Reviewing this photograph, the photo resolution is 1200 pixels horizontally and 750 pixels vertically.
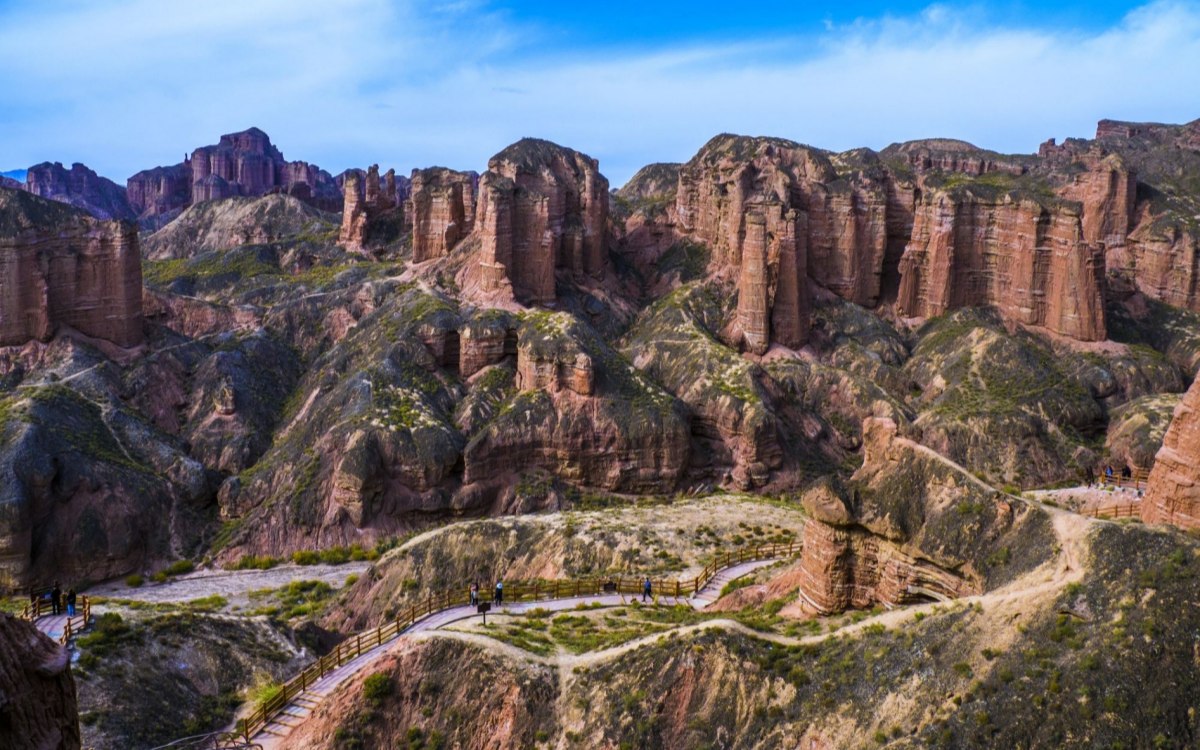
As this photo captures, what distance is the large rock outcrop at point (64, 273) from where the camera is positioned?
277 feet

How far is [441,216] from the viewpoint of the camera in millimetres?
106438

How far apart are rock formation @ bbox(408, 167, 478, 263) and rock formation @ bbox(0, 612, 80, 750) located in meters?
87.8

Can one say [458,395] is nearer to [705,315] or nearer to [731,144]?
[705,315]

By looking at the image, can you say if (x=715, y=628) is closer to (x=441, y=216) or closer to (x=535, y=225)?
(x=535, y=225)

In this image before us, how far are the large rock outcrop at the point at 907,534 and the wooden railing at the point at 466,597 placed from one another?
1330 centimetres

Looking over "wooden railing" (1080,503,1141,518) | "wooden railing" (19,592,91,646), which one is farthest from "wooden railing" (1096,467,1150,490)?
"wooden railing" (19,592,91,646)

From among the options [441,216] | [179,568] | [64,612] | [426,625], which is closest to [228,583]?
[179,568]

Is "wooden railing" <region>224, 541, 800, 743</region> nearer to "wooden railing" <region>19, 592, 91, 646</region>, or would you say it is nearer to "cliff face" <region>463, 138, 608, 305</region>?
"wooden railing" <region>19, 592, 91, 646</region>

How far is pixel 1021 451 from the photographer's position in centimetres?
7938

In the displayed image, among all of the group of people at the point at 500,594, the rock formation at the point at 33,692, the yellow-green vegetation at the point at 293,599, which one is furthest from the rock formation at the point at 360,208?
the rock formation at the point at 33,692

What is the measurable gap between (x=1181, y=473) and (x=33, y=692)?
38.0m

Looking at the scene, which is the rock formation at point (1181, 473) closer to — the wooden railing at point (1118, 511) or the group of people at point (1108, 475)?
the wooden railing at point (1118, 511)

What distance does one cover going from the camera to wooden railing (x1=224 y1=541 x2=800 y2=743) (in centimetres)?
3841

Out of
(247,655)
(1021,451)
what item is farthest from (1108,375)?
(247,655)
